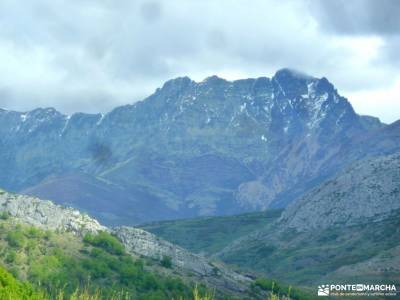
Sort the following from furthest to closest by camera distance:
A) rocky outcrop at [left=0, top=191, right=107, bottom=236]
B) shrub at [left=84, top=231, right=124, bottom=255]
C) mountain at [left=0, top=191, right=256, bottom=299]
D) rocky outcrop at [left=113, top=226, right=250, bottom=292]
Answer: rocky outcrop at [left=0, top=191, right=107, bottom=236]
rocky outcrop at [left=113, top=226, right=250, bottom=292]
shrub at [left=84, top=231, right=124, bottom=255]
mountain at [left=0, top=191, right=256, bottom=299]

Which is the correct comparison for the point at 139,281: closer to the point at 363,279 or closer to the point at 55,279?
the point at 55,279

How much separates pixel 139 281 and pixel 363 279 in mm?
74196

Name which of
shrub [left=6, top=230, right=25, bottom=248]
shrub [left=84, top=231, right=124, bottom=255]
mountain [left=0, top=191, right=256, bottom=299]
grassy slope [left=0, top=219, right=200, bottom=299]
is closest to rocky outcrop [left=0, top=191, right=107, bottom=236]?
mountain [left=0, top=191, right=256, bottom=299]

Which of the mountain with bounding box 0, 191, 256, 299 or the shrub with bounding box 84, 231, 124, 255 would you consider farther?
the shrub with bounding box 84, 231, 124, 255

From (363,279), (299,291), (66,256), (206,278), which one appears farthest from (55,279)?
(363,279)

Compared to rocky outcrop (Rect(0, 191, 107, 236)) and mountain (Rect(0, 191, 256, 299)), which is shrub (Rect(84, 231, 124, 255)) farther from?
rocky outcrop (Rect(0, 191, 107, 236))

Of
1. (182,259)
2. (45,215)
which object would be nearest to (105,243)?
(45,215)

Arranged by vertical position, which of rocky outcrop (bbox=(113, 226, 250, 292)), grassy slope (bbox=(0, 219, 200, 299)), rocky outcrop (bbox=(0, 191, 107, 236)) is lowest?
grassy slope (bbox=(0, 219, 200, 299))

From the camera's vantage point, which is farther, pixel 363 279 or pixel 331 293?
pixel 363 279

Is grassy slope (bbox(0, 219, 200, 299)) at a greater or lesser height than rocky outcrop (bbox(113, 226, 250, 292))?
lesser

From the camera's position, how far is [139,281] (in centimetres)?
15400

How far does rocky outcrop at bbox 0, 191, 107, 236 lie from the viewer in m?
176

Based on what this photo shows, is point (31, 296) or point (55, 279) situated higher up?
point (55, 279)

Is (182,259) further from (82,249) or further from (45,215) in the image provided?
(45,215)
